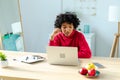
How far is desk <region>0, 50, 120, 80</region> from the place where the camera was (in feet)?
5.72

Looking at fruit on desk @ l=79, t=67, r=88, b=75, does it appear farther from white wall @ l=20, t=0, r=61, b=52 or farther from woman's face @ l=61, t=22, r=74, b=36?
white wall @ l=20, t=0, r=61, b=52

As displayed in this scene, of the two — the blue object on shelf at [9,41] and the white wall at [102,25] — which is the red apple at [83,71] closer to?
the blue object on shelf at [9,41]

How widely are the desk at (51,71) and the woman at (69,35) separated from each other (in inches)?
8.7

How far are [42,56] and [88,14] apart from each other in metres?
1.99

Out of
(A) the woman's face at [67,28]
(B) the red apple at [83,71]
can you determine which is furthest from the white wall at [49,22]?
(B) the red apple at [83,71]

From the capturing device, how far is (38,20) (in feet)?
14.3

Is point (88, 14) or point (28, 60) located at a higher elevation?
point (88, 14)

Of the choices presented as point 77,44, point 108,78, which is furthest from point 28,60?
point 108,78

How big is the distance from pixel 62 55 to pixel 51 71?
18 centimetres

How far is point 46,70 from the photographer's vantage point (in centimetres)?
190

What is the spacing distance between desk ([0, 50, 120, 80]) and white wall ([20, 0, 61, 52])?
2.25 meters

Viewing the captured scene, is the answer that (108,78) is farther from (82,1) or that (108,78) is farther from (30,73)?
(82,1)

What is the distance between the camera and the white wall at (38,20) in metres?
4.25

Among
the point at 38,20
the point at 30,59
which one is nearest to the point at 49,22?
the point at 38,20
